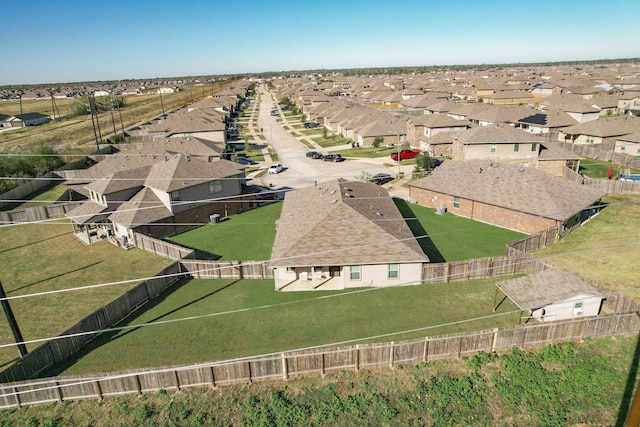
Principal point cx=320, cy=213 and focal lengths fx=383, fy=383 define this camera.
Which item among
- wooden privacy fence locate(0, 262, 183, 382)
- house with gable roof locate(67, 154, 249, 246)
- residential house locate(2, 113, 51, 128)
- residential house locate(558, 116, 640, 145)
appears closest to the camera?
wooden privacy fence locate(0, 262, 183, 382)

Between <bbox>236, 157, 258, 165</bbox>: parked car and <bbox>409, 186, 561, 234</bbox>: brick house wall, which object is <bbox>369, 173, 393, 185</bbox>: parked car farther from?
<bbox>236, 157, 258, 165</bbox>: parked car

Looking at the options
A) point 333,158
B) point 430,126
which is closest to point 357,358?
point 333,158

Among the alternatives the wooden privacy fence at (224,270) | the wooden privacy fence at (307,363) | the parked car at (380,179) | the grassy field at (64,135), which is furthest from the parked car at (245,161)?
the wooden privacy fence at (307,363)

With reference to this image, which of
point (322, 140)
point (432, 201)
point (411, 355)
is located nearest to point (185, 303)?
point (411, 355)

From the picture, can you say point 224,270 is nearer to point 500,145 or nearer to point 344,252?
point 344,252

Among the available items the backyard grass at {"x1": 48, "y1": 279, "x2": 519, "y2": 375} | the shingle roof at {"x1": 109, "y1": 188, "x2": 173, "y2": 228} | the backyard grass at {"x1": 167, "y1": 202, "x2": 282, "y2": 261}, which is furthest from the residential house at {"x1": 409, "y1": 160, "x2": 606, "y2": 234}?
the shingle roof at {"x1": 109, "y1": 188, "x2": 173, "y2": 228}

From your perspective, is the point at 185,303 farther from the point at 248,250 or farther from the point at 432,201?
the point at 432,201
